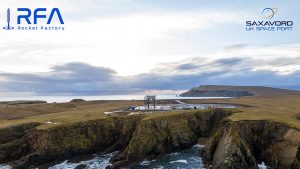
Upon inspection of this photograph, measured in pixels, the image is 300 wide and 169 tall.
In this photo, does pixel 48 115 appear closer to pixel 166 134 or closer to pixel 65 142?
pixel 65 142

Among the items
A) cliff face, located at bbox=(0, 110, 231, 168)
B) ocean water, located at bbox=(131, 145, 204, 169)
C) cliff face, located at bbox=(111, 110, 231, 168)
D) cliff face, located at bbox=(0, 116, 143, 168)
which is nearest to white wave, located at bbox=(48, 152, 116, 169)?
cliff face, located at bbox=(111, 110, 231, 168)

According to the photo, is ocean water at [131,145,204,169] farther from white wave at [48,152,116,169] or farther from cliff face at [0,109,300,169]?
white wave at [48,152,116,169]

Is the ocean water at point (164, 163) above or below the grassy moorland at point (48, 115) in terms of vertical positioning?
below

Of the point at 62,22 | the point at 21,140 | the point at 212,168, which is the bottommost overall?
the point at 212,168

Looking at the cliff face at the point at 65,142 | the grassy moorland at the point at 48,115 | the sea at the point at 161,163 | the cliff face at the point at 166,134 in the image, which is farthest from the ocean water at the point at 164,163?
the grassy moorland at the point at 48,115

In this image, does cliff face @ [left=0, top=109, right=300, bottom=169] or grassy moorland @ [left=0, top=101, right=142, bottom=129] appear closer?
cliff face @ [left=0, top=109, right=300, bottom=169]

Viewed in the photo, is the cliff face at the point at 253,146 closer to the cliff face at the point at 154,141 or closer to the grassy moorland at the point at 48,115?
the cliff face at the point at 154,141

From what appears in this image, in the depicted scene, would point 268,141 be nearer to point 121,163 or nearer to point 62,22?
point 121,163

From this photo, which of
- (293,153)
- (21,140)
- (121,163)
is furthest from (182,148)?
(21,140)

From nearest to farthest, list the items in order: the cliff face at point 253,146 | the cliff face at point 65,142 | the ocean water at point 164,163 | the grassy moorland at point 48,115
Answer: the cliff face at point 253,146
the ocean water at point 164,163
the cliff face at point 65,142
the grassy moorland at point 48,115
